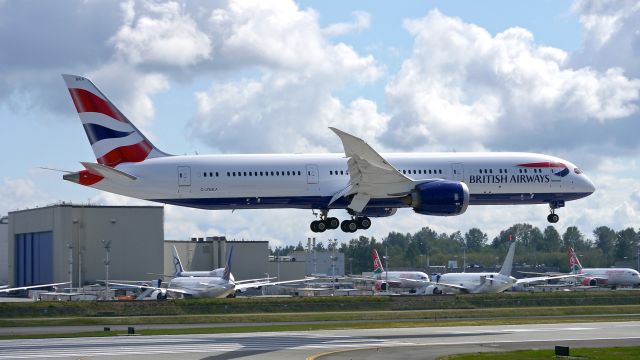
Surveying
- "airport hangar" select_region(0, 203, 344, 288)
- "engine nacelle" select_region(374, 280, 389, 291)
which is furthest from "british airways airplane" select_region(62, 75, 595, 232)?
"engine nacelle" select_region(374, 280, 389, 291)

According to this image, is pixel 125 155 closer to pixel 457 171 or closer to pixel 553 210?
pixel 457 171

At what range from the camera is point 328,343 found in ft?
169

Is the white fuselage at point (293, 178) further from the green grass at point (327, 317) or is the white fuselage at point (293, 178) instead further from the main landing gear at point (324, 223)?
the green grass at point (327, 317)

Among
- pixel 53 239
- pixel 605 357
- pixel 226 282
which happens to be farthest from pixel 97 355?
pixel 53 239

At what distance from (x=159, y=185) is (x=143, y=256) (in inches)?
2281

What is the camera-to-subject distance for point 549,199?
74.9 metres

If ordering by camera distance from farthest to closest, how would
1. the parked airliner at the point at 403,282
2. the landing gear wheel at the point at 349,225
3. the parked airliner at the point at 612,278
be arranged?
the parked airliner at the point at 612,278 < the parked airliner at the point at 403,282 < the landing gear wheel at the point at 349,225

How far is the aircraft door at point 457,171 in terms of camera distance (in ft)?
234

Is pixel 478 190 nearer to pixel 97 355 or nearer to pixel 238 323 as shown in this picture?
pixel 238 323

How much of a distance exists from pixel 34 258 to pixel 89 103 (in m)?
61.8

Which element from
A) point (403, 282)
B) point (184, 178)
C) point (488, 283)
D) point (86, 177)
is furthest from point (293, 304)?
point (403, 282)

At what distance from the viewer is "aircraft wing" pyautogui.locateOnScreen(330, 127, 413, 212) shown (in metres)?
64.8

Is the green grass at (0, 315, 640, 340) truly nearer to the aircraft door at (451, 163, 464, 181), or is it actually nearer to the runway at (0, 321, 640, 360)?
the runway at (0, 321, 640, 360)

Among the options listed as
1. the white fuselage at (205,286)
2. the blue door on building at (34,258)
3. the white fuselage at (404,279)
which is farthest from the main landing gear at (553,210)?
the blue door on building at (34,258)
